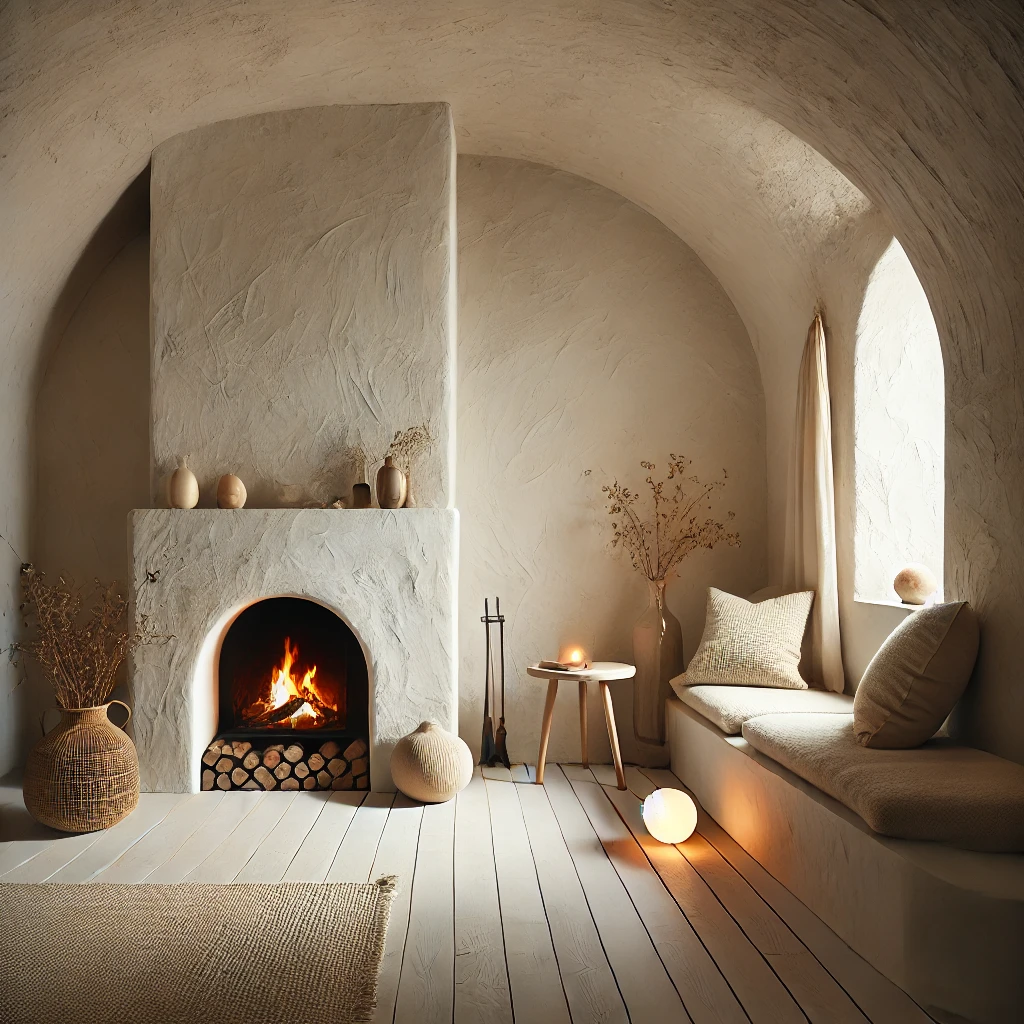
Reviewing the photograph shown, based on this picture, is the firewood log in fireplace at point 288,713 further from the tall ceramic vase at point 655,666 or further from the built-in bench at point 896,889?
the built-in bench at point 896,889

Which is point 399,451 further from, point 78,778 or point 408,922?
point 408,922

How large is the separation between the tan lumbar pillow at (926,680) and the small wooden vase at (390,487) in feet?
7.08

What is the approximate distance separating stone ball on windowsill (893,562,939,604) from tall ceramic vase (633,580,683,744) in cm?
118

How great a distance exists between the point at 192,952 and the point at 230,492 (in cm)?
211

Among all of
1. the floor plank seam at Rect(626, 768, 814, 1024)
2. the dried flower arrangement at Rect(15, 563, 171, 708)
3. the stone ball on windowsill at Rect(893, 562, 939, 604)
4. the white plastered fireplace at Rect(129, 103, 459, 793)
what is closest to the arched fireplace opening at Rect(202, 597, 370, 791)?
the white plastered fireplace at Rect(129, 103, 459, 793)

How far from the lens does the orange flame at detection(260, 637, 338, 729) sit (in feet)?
14.6

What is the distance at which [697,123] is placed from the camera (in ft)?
12.7

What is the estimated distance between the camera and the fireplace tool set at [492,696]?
4531mm

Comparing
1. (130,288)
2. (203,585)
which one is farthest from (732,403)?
(130,288)

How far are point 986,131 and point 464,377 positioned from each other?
112 inches

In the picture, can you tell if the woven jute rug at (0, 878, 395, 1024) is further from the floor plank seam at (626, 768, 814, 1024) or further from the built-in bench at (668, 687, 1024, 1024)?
the built-in bench at (668, 687, 1024, 1024)

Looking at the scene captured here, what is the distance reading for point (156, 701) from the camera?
405 cm

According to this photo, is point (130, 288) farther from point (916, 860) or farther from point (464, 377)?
point (916, 860)

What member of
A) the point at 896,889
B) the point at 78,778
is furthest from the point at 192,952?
the point at 896,889
